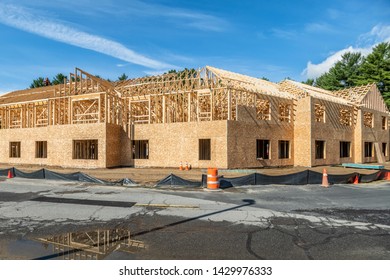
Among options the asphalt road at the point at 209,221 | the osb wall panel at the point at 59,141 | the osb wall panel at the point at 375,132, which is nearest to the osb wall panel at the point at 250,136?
the asphalt road at the point at 209,221

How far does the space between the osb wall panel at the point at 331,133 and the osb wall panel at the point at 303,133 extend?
429mm

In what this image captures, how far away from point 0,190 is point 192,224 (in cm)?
1220

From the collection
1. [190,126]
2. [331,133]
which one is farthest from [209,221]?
[331,133]

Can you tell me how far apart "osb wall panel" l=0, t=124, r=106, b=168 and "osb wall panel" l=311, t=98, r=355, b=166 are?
1867 cm

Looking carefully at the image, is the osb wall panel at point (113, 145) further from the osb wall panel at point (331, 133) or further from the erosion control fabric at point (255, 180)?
the osb wall panel at point (331, 133)

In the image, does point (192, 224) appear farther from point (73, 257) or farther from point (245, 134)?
point (245, 134)

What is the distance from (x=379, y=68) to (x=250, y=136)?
3819cm

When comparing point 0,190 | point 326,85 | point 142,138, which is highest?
point 326,85

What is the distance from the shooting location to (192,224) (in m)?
8.11

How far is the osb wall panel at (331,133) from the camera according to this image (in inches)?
979

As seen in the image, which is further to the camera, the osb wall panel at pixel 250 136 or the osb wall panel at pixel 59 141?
the osb wall panel at pixel 59 141

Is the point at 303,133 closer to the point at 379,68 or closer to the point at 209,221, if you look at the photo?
the point at 209,221
